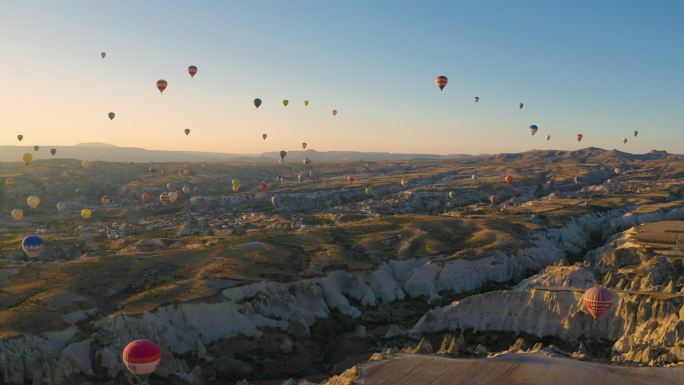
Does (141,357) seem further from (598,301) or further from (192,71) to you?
(192,71)

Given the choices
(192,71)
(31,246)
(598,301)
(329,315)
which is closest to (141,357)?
(329,315)

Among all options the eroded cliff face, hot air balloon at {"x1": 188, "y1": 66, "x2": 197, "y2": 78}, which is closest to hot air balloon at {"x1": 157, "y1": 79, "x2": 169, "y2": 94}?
hot air balloon at {"x1": 188, "y1": 66, "x2": 197, "y2": 78}

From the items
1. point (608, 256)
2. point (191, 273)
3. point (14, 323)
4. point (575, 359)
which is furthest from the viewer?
point (608, 256)

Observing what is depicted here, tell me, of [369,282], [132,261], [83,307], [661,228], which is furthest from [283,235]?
[661,228]

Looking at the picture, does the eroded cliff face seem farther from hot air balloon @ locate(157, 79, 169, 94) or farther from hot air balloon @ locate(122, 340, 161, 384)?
hot air balloon @ locate(157, 79, 169, 94)

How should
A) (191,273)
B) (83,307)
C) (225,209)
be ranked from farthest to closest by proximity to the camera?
(225,209)
(191,273)
(83,307)

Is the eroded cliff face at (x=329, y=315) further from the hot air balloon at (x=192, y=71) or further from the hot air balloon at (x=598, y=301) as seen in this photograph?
the hot air balloon at (x=192, y=71)

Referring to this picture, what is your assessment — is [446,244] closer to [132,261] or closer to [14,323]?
[132,261]
